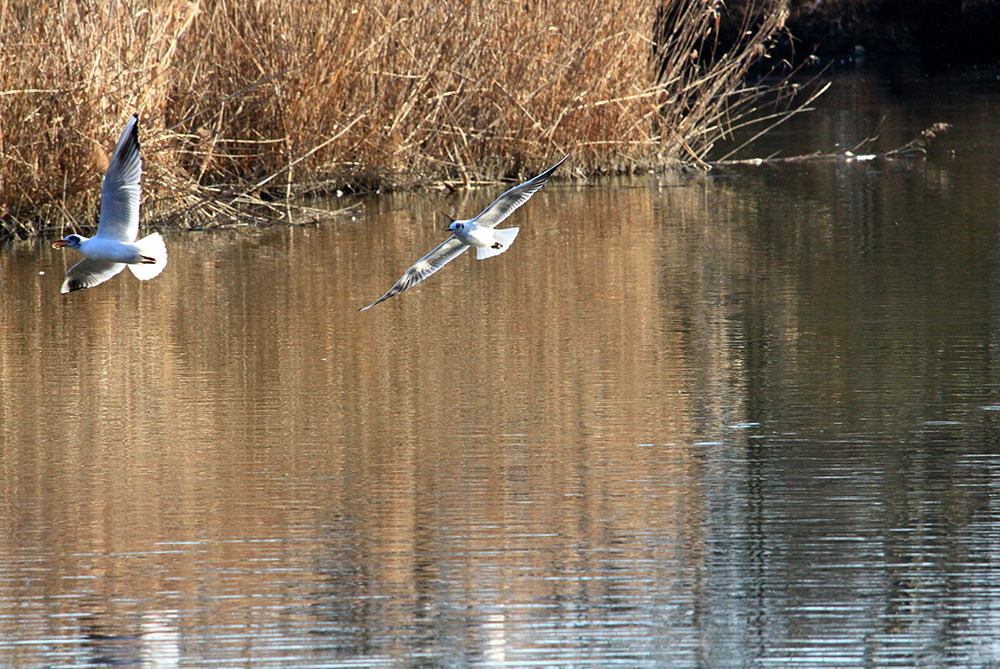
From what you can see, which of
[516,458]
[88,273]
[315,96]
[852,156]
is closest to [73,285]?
[88,273]

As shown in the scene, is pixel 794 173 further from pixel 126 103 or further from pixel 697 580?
pixel 697 580

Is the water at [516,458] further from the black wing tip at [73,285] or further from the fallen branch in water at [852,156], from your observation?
the fallen branch in water at [852,156]

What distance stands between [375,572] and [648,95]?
9.45 m

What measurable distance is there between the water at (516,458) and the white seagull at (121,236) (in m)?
0.53

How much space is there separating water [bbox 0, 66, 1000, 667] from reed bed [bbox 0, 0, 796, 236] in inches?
38.4

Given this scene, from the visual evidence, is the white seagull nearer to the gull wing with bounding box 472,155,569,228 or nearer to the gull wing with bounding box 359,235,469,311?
the gull wing with bounding box 359,235,469,311

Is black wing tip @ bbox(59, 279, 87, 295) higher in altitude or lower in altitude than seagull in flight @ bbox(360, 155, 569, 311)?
lower

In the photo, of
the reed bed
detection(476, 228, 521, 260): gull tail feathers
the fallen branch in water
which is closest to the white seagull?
detection(476, 228, 521, 260): gull tail feathers

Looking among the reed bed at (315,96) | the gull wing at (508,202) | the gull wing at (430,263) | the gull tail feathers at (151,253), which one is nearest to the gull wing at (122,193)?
the gull tail feathers at (151,253)

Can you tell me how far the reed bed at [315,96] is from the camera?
10.2 meters

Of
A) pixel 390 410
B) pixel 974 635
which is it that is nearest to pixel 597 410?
pixel 390 410

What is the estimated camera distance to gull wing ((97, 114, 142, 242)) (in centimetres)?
636

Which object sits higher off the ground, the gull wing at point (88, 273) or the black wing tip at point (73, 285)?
the gull wing at point (88, 273)

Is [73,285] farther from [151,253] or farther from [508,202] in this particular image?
[508,202]
